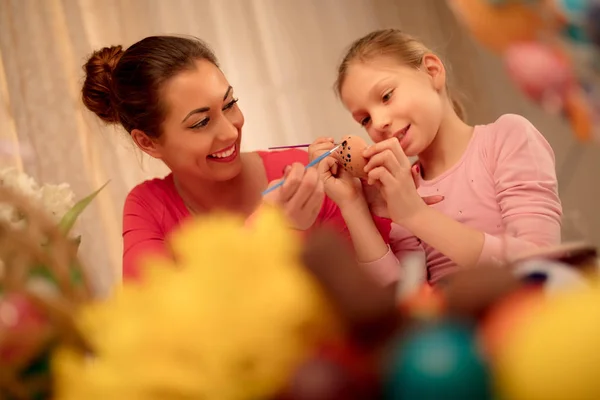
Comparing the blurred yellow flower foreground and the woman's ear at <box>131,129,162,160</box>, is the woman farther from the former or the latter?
the blurred yellow flower foreground

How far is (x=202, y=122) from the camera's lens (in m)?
1.07

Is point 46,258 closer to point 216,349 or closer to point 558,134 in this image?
point 216,349

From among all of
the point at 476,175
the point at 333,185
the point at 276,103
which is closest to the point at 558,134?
the point at 476,175

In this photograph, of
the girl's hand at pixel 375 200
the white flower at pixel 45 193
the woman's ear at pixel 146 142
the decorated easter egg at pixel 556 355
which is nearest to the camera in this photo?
the decorated easter egg at pixel 556 355

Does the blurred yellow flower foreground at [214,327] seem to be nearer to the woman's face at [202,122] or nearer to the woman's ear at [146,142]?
the woman's face at [202,122]

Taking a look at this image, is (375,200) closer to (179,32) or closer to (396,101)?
(396,101)

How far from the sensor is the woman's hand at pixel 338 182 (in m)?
1.01

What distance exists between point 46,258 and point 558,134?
1.23 meters

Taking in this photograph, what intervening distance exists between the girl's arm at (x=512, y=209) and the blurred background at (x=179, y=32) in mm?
528

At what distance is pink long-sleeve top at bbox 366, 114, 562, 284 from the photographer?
0.89 meters

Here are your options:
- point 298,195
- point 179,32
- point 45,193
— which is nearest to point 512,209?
point 298,195

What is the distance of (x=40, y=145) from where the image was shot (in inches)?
63.5

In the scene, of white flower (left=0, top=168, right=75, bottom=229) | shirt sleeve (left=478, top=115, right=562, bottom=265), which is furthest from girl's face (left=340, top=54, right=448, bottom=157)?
white flower (left=0, top=168, right=75, bottom=229)

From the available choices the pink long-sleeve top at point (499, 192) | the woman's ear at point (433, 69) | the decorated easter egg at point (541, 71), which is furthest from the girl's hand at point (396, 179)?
the decorated easter egg at point (541, 71)
